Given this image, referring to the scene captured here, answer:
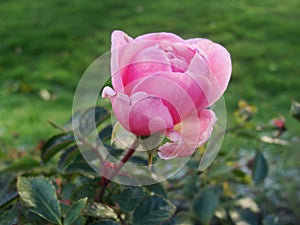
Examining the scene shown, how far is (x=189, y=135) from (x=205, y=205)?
517 millimetres

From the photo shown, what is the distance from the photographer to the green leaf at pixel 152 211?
0.70 m

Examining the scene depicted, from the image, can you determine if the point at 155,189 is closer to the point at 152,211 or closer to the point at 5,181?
the point at 152,211

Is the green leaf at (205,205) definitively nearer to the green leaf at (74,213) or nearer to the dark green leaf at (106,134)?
the dark green leaf at (106,134)

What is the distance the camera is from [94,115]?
85cm

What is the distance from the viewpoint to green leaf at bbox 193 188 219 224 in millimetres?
1052

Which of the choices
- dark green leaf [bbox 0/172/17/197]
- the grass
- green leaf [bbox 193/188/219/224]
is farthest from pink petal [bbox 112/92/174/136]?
the grass

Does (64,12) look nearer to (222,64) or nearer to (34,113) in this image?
(34,113)

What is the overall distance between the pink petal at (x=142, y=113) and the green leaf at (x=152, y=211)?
0.55 ft

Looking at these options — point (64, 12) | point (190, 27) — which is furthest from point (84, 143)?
point (64, 12)

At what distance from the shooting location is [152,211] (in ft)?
2.33

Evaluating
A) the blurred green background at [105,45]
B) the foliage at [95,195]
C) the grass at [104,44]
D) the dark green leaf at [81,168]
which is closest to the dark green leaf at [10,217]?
the foliage at [95,195]

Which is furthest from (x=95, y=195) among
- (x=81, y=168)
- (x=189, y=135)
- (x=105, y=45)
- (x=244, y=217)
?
(x=105, y=45)

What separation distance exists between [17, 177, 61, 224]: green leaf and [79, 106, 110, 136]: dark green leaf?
17cm

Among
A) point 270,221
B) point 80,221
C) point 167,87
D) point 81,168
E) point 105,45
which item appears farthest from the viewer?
point 105,45
